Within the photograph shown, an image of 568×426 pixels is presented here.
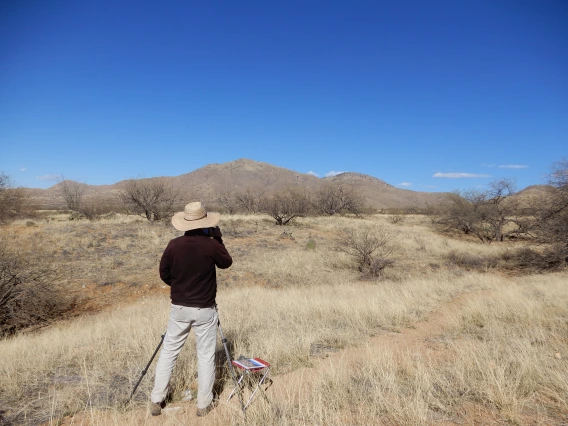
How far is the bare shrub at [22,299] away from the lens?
7879mm

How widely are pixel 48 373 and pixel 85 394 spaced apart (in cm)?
115

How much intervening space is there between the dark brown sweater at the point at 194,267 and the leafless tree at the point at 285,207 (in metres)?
24.8

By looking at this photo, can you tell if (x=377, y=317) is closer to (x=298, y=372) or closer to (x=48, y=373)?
(x=298, y=372)

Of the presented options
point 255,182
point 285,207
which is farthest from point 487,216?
point 255,182

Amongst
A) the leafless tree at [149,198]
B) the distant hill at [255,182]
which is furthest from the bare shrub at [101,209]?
the distant hill at [255,182]

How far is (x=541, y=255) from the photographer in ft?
48.2

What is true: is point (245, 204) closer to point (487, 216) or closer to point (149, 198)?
point (149, 198)

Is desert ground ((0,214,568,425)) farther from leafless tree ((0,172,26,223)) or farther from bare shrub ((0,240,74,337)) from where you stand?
leafless tree ((0,172,26,223))

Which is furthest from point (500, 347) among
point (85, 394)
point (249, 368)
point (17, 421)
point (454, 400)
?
point (17, 421)

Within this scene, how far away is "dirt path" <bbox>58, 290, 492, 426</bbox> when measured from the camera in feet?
9.96

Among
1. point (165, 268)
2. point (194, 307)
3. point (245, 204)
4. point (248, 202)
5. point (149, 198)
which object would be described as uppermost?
point (149, 198)

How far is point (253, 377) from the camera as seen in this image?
3939mm

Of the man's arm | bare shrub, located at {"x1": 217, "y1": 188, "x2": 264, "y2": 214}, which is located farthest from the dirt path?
bare shrub, located at {"x1": 217, "y1": 188, "x2": 264, "y2": 214}

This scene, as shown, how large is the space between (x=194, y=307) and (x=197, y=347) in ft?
1.38
